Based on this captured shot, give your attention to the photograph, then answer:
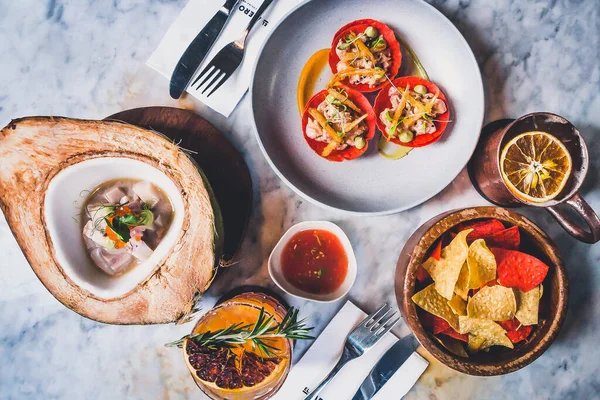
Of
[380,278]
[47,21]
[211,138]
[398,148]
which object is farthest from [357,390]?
[47,21]

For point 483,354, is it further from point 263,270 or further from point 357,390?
point 263,270

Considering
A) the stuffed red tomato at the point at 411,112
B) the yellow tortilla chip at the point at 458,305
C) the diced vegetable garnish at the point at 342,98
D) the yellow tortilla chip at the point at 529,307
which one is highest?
the stuffed red tomato at the point at 411,112

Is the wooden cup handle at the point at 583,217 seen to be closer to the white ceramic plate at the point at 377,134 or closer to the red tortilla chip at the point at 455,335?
the white ceramic plate at the point at 377,134

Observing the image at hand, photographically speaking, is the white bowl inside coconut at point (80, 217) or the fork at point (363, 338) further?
the fork at point (363, 338)

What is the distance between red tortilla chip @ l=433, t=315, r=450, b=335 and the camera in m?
1.46

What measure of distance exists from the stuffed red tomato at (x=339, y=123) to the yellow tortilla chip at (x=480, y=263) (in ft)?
1.46

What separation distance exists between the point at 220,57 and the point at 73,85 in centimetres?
54

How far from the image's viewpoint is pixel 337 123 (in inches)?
59.8

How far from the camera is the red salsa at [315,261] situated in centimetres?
162

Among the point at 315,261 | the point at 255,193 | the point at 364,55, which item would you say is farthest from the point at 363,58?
the point at 315,261

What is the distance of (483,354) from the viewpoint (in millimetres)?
1470

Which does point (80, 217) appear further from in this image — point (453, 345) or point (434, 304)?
point (453, 345)

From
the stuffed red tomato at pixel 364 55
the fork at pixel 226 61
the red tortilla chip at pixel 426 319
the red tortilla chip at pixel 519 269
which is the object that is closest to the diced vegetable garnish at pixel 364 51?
Result: the stuffed red tomato at pixel 364 55

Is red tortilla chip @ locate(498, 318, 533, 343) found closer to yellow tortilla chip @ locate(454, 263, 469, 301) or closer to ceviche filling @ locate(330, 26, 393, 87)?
yellow tortilla chip @ locate(454, 263, 469, 301)
